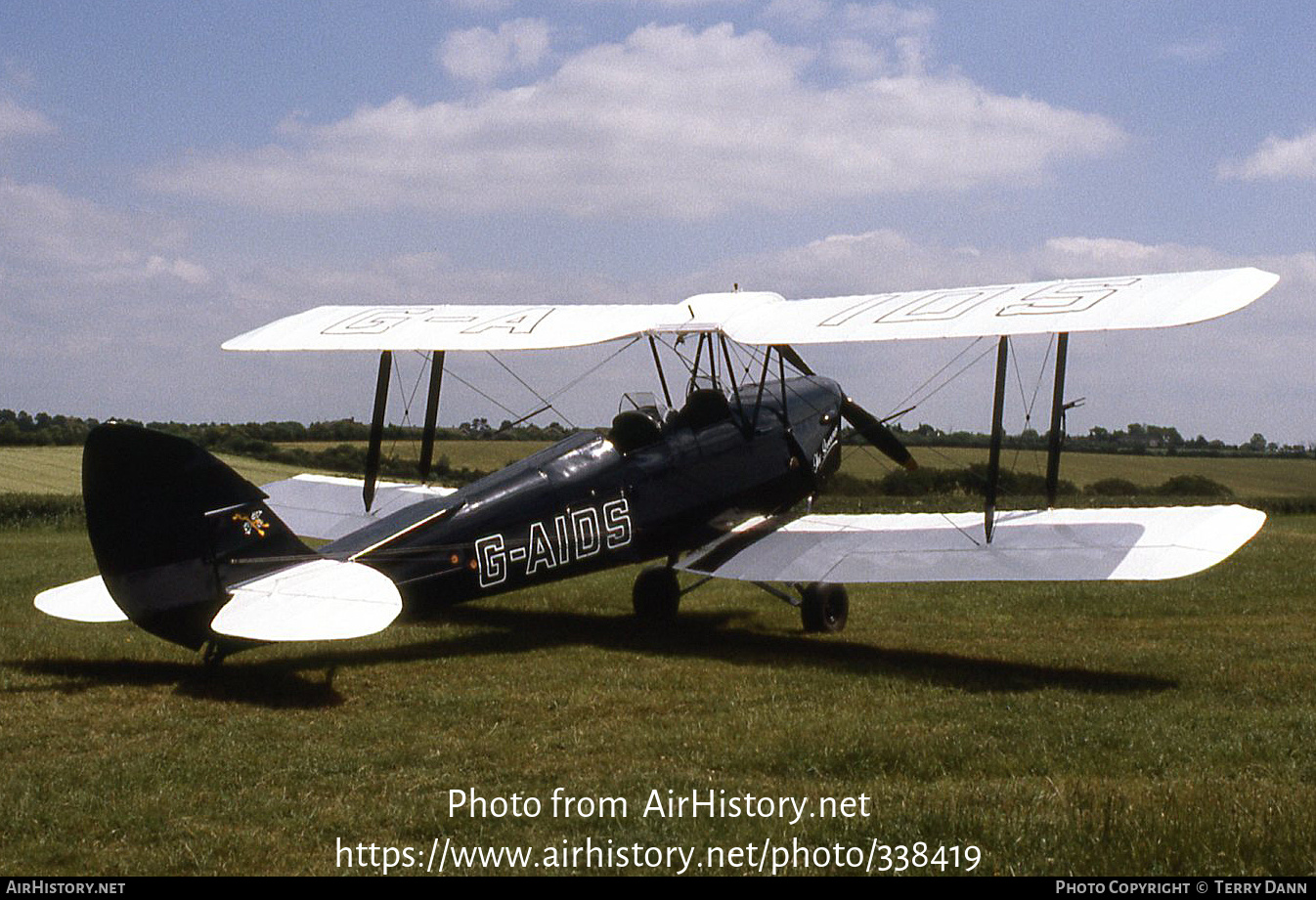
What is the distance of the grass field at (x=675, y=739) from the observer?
4.61 meters

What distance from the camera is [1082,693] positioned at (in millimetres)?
7324

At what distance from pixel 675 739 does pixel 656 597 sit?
459cm

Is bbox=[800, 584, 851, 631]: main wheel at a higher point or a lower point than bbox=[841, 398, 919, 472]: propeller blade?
lower

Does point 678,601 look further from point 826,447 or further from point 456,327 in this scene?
point 456,327

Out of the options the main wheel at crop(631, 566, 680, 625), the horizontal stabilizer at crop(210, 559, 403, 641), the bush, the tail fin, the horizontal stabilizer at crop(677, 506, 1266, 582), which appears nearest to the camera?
the horizontal stabilizer at crop(210, 559, 403, 641)

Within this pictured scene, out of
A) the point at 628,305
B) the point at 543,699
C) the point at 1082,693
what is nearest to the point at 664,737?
the point at 543,699

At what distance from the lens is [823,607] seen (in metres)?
10.2

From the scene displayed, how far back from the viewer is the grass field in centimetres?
461

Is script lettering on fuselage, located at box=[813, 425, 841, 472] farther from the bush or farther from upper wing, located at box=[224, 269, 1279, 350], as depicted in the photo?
the bush

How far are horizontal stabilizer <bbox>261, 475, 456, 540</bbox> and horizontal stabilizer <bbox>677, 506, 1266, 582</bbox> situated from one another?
3.65 m

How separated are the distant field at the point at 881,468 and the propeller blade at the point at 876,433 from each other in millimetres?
11808

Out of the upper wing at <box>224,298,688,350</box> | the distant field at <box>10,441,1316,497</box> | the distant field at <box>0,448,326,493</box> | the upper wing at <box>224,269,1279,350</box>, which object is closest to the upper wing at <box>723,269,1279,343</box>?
the upper wing at <box>224,269,1279,350</box>

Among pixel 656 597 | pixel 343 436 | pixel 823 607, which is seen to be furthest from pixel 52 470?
pixel 823 607

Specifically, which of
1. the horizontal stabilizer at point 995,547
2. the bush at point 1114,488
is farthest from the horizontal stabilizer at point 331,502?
the bush at point 1114,488
